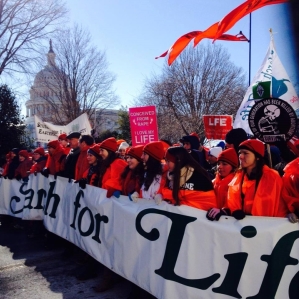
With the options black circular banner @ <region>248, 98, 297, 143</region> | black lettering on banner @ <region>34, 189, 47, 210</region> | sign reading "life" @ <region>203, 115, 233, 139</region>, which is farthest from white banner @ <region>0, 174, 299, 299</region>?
sign reading "life" @ <region>203, 115, 233, 139</region>

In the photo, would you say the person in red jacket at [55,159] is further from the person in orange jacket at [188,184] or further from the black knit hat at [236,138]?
the person in orange jacket at [188,184]

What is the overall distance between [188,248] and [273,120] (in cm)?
157

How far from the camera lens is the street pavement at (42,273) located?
473 centimetres

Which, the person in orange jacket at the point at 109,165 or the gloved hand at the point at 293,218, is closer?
the gloved hand at the point at 293,218

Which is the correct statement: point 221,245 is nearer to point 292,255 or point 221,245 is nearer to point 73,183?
point 292,255

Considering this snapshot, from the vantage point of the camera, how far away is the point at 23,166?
865 cm

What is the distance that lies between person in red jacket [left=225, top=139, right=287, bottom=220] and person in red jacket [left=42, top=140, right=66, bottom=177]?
162 inches

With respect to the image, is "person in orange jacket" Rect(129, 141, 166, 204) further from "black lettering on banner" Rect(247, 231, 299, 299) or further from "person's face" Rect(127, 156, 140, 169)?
"black lettering on banner" Rect(247, 231, 299, 299)

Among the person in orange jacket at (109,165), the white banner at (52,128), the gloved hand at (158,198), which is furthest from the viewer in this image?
the white banner at (52,128)

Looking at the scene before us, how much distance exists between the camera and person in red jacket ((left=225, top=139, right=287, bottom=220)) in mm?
3449

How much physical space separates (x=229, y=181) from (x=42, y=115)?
31841 mm

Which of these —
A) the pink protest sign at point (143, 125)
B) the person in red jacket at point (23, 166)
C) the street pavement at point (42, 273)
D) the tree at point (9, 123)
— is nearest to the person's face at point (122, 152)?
the pink protest sign at point (143, 125)

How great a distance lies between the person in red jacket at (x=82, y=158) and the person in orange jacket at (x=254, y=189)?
3.10 meters

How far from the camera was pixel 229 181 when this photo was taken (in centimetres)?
432
